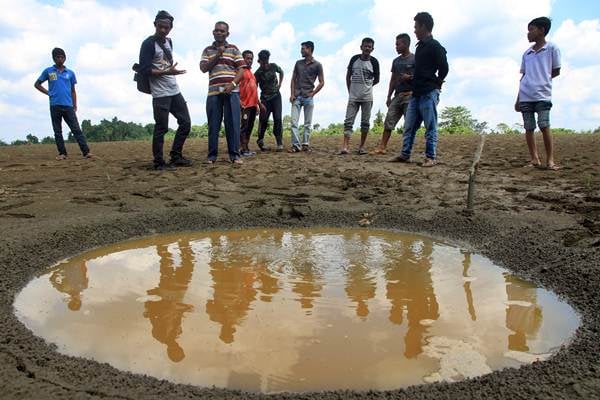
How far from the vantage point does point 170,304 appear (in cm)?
266

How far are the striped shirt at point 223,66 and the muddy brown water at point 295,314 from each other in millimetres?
3036

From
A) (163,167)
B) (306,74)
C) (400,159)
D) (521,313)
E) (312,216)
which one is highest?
(306,74)

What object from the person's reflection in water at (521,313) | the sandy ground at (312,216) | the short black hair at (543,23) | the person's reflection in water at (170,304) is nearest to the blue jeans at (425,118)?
the sandy ground at (312,216)

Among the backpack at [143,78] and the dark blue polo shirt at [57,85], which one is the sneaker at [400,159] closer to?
the backpack at [143,78]

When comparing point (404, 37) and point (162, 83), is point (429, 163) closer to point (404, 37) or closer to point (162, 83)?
point (404, 37)

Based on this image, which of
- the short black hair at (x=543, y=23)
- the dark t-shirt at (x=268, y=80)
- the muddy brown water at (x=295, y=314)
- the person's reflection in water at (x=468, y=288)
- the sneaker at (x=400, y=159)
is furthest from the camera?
the dark t-shirt at (x=268, y=80)

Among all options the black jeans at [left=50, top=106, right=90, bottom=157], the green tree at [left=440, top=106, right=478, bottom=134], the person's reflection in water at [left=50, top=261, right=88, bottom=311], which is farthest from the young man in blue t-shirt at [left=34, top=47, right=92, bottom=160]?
the green tree at [left=440, top=106, right=478, bottom=134]

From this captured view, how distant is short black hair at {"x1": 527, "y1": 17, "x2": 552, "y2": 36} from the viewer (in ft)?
17.4

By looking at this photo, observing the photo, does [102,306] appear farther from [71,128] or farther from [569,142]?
[569,142]

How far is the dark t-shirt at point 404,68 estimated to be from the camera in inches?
263

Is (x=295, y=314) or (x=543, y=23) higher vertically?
(x=543, y=23)

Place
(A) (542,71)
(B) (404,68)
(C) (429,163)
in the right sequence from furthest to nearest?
(B) (404,68)
(C) (429,163)
(A) (542,71)

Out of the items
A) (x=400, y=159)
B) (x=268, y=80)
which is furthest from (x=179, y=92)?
(x=400, y=159)

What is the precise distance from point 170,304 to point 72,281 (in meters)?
0.82
